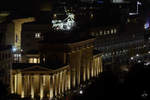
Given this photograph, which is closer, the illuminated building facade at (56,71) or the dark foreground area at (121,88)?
the dark foreground area at (121,88)

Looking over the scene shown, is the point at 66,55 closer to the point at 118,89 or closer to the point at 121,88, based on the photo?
the point at 121,88

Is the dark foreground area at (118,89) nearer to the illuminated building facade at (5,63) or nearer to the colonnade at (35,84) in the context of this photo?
the illuminated building facade at (5,63)

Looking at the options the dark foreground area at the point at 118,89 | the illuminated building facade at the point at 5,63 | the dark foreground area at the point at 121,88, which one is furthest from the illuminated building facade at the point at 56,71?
the illuminated building facade at the point at 5,63

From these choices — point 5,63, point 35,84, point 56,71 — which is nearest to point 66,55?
point 56,71

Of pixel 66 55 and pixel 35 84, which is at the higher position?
pixel 66 55

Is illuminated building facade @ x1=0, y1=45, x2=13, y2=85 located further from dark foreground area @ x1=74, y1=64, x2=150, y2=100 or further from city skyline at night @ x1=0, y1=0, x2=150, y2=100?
dark foreground area @ x1=74, y1=64, x2=150, y2=100

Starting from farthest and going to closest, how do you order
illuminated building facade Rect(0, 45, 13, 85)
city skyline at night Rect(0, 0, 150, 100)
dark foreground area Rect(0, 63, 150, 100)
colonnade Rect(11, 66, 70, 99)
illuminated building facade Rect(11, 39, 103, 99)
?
1. illuminated building facade Rect(11, 39, 103, 99)
2. colonnade Rect(11, 66, 70, 99)
3. city skyline at night Rect(0, 0, 150, 100)
4. dark foreground area Rect(0, 63, 150, 100)
5. illuminated building facade Rect(0, 45, 13, 85)

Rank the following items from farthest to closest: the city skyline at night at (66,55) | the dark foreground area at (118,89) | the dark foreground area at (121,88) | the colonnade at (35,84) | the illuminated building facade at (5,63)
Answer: the colonnade at (35,84)
the city skyline at night at (66,55)
the dark foreground area at (121,88)
the dark foreground area at (118,89)
the illuminated building facade at (5,63)

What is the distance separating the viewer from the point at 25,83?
217 ft

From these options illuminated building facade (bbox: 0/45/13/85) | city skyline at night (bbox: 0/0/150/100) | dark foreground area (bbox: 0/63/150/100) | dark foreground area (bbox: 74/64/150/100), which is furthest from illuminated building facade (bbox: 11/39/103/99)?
illuminated building facade (bbox: 0/45/13/85)

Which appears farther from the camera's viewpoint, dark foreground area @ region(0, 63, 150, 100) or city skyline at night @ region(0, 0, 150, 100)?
city skyline at night @ region(0, 0, 150, 100)

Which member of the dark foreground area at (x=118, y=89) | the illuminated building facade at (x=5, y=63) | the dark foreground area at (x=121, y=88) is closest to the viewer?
the illuminated building facade at (x=5, y=63)

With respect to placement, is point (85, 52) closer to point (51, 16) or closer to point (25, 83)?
point (25, 83)

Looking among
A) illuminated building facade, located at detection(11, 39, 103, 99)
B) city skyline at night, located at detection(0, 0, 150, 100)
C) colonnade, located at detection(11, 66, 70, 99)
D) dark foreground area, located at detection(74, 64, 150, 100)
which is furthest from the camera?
illuminated building facade, located at detection(11, 39, 103, 99)
